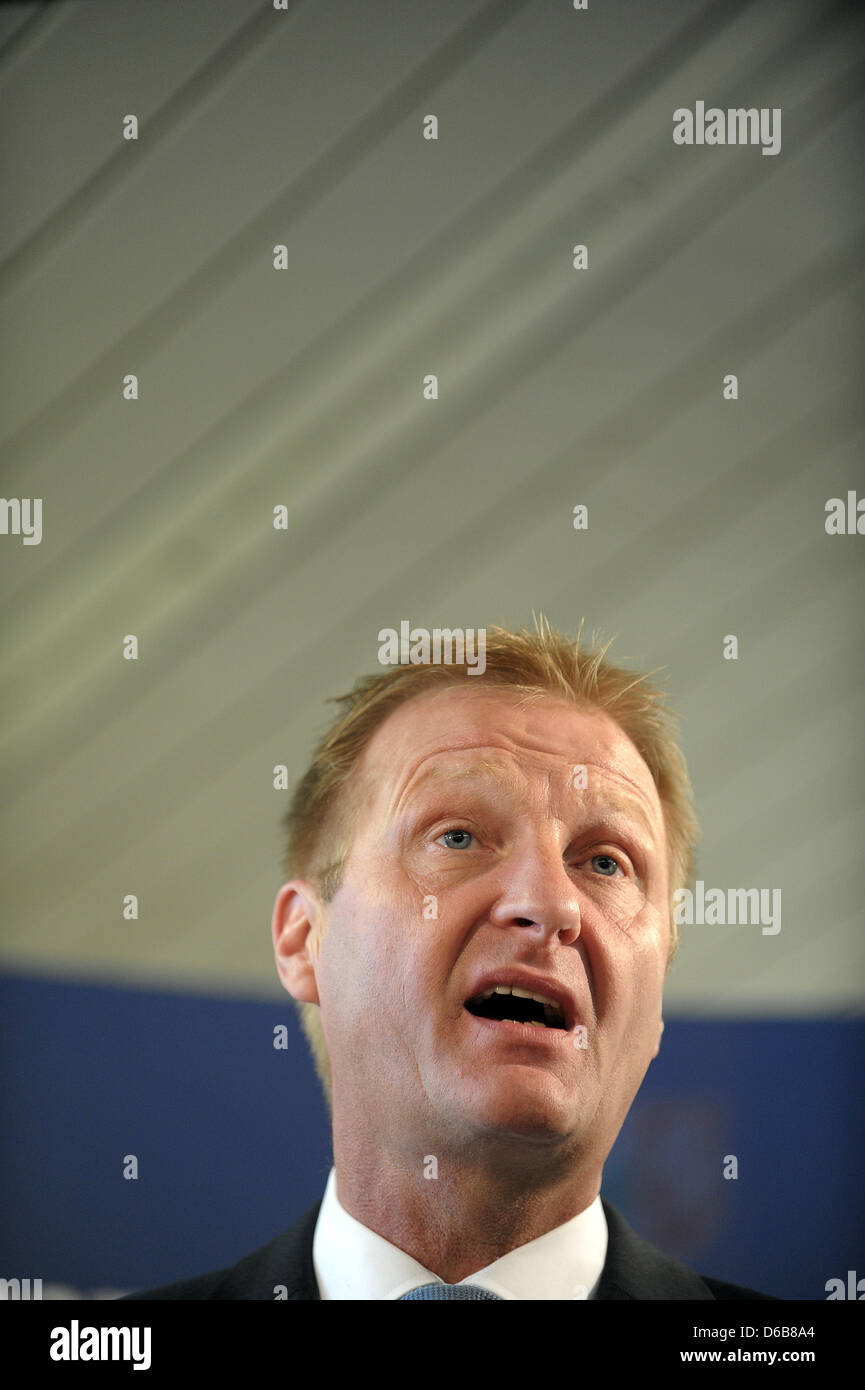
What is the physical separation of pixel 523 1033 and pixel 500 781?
431 mm

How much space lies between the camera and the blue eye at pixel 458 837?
2334 mm

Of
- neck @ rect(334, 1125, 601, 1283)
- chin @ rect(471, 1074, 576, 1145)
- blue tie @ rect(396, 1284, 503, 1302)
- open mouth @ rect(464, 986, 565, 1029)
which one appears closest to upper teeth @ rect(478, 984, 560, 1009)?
open mouth @ rect(464, 986, 565, 1029)

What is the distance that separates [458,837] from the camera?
2.34m

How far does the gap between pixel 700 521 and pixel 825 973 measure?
932 mm

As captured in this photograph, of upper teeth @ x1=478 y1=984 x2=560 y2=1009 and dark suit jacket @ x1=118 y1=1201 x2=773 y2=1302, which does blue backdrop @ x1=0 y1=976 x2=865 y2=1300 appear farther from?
upper teeth @ x1=478 y1=984 x2=560 y2=1009

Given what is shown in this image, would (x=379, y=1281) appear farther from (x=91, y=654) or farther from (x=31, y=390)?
(x=31, y=390)

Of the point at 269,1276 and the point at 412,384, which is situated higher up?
the point at 412,384

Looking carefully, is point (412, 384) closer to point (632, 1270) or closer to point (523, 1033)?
Answer: point (523, 1033)

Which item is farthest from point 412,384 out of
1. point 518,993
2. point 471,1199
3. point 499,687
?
point 471,1199

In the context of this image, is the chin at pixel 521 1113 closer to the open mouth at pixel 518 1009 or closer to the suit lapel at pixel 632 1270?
the open mouth at pixel 518 1009

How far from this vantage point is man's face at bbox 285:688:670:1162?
2.23 metres

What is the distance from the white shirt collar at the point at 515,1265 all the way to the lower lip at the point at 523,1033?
1.04ft

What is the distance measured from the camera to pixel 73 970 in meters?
2.60
